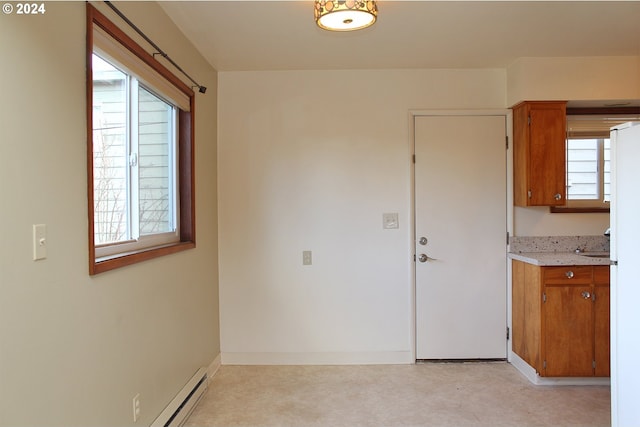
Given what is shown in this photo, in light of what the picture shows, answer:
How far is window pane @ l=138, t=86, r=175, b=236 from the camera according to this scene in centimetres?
219

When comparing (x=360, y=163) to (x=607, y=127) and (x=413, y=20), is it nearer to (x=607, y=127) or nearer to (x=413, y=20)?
(x=413, y=20)

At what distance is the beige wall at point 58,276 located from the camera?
3.79 feet

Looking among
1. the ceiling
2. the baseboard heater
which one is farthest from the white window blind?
the baseboard heater

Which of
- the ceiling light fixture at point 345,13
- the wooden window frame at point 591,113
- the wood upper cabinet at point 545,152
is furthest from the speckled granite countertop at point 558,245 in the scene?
the ceiling light fixture at point 345,13

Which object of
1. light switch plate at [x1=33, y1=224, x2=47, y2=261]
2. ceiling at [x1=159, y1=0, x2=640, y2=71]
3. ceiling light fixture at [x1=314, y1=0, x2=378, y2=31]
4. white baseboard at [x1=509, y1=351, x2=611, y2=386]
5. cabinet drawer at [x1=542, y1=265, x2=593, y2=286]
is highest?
ceiling at [x1=159, y1=0, x2=640, y2=71]

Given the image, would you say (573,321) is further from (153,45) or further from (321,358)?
(153,45)

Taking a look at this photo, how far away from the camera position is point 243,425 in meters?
2.36

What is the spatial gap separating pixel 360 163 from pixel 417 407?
188cm

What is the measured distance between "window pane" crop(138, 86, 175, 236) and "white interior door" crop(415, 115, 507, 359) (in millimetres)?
1969

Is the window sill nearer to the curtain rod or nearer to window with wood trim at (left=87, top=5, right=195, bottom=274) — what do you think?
window with wood trim at (left=87, top=5, right=195, bottom=274)

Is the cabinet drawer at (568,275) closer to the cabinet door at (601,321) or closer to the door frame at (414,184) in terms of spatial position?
the cabinet door at (601,321)

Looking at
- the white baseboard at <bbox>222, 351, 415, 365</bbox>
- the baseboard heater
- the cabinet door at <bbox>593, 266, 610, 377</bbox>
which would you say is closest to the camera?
the baseboard heater

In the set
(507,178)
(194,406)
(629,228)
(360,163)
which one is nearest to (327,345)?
(194,406)

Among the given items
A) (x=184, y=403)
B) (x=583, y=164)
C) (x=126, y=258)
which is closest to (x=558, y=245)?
(x=583, y=164)
